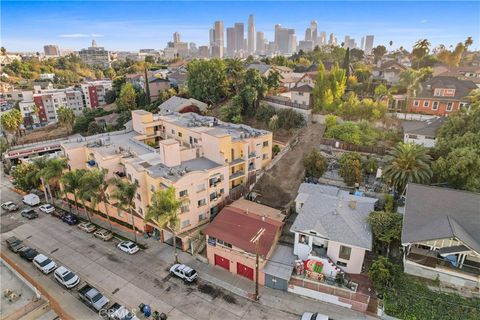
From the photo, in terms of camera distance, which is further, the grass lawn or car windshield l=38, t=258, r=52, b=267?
car windshield l=38, t=258, r=52, b=267

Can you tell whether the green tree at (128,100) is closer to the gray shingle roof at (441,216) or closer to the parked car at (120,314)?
the parked car at (120,314)

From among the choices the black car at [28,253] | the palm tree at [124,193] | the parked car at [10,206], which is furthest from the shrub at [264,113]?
the parked car at [10,206]

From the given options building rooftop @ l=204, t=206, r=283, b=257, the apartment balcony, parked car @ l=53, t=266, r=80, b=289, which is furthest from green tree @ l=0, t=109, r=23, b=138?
building rooftop @ l=204, t=206, r=283, b=257

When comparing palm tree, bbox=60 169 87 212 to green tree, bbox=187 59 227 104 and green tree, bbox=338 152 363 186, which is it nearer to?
green tree, bbox=338 152 363 186

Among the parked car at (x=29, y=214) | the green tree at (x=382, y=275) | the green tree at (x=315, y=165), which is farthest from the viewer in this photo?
the parked car at (x=29, y=214)

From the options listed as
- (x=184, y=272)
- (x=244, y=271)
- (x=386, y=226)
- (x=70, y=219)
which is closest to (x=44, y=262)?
(x=70, y=219)

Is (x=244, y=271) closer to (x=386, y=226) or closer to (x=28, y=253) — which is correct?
(x=386, y=226)
